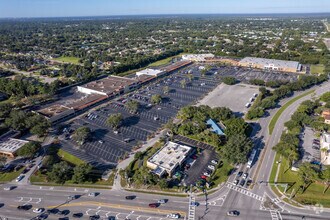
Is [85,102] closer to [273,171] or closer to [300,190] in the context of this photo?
[273,171]

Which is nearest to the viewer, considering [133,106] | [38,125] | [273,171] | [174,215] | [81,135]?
[174,215]

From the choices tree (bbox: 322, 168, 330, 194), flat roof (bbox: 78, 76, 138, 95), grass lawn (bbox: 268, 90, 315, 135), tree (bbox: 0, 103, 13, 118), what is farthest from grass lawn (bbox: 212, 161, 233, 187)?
tree (bbox: 0, 103, 13, 118)

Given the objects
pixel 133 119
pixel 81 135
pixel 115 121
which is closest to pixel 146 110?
pixel 133 119

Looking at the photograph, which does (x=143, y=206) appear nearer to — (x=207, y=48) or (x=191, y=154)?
(x=191, y=154)

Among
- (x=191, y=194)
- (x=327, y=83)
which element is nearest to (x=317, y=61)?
(x=327, y=83)

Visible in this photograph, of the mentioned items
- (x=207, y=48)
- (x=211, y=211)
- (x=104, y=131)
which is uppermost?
(x=207, y=48)

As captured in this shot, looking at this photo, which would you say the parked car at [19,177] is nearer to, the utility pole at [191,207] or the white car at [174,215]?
the white car at [174,215]
